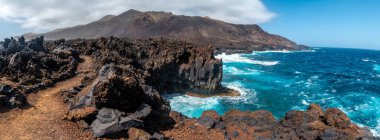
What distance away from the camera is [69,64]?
88.1 feet

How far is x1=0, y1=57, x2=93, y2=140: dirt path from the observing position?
537 inches

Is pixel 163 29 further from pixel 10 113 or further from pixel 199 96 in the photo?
pixel 10 113

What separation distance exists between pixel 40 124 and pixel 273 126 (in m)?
11.9

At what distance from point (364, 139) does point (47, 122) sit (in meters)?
15.0

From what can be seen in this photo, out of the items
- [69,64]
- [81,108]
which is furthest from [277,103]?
[81,108]

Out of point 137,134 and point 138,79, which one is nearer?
→ point 137,134

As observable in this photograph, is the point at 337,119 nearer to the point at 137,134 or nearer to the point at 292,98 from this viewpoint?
the point at 137,134

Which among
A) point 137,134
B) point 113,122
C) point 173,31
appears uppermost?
point 173,31

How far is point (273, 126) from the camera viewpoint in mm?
17141

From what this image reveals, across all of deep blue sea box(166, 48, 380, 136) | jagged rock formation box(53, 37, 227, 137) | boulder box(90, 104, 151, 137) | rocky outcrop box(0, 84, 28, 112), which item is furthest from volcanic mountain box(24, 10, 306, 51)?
boulder box(90, 104, 151, 137)

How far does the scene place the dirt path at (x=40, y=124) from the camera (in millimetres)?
13648

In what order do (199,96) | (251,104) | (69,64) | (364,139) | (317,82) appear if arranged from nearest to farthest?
1. (364,139)
2. (69,64)
3. (251,104)
4. (199,96)
5. (317,82)

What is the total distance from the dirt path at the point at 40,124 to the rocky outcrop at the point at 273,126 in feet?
15.1

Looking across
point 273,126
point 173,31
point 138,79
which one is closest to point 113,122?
point 138,79
